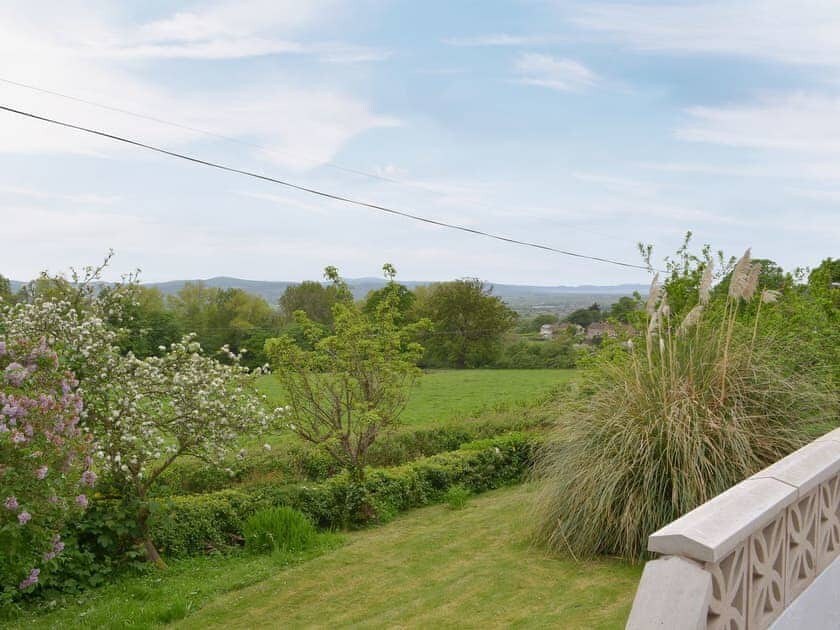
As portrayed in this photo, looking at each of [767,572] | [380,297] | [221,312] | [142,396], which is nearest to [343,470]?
[380,297]

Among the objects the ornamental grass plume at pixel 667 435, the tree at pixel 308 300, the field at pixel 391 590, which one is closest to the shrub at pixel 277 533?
the field at pixel 391 590

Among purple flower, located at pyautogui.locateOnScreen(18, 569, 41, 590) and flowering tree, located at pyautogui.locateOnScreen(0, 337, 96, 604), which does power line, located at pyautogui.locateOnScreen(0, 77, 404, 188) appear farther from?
purple flower, located at pyautogui.locateOnScreen(18, 569, 41, 590)

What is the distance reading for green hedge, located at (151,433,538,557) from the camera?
710 centimetres

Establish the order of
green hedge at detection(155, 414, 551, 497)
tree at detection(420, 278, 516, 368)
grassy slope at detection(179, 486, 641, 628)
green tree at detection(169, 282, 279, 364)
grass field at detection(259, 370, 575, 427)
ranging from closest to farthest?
grassy slope at detection(179, 486, 641, 628) < green hedge at detection(155, 414, 551, 497) < grass field at detection(259, 370, 575, 427) < green tree at detection(169, 282, 279, 364) < tree at detection(420, 278, 516, 368)

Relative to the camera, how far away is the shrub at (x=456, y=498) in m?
8.80

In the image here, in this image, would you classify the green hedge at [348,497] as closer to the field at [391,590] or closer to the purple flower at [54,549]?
the field at [391,590]

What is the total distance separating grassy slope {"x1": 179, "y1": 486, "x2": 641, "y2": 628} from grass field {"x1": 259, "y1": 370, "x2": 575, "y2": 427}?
35.5ft

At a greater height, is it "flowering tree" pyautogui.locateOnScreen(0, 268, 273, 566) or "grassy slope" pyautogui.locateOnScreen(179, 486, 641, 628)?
"flowering tree" pyautogui.locateOnScreen(0, 268, 273, 566)

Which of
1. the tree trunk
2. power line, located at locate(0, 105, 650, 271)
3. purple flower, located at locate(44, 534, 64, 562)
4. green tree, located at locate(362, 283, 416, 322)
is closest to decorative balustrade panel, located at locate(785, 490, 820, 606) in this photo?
purple flower, located at locate(44, 534, 64, 562)

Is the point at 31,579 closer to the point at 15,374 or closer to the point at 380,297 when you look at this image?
the point at 15,374

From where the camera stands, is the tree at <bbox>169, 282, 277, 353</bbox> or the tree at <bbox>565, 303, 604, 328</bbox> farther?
the tree at <bbox>565, 303, 604, 328</bbox>

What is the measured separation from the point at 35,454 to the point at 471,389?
67.3 ft

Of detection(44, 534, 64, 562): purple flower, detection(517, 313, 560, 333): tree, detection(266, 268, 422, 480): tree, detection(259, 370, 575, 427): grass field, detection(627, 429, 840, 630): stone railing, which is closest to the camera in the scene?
detection(627, 429, 840, 630): stone railing

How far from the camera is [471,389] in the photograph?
80.3 ft
